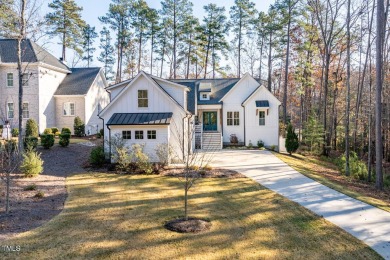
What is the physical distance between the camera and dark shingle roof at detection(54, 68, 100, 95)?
85.1ft

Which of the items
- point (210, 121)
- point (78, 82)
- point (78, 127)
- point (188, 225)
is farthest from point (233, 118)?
point (188, 225)

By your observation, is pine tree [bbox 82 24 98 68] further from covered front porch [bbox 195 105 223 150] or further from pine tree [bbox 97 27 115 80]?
covered front porch [bbox 195 105 223 150]

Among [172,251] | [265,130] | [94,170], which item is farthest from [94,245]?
[265,130]

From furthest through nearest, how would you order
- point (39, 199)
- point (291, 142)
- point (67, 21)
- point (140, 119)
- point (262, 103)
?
point (67, 21) < point (262, 103) < point (291, 142) < point (140, 119) < point (39, 199)

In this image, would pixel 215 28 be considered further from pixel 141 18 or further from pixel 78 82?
pixel 78 82

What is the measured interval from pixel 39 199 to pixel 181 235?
5.52 meters

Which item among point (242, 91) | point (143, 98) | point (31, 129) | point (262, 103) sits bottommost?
point (31, 129)

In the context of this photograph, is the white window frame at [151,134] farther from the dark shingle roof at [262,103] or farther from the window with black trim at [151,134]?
the dark shingle roof at [262,103]

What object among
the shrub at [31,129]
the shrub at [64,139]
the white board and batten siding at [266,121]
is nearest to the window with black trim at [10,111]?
the shrub at [31,129]

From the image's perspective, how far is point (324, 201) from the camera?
960 cm

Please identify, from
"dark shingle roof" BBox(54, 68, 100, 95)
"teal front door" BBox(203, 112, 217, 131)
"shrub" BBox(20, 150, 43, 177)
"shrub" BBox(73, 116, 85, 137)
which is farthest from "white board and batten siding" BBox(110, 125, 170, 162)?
"dark shingle roof" BBox(54, 68, 100, 95)

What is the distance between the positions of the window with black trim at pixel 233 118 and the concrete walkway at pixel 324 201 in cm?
728

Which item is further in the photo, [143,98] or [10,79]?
[10,79]

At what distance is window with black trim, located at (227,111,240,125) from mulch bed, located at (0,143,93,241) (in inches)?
482
